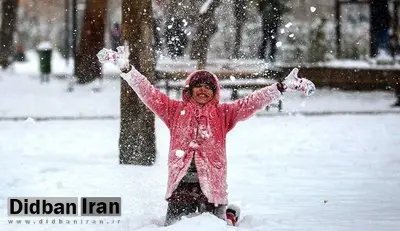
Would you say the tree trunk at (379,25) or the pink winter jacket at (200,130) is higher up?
the tree trunk at (379,25)

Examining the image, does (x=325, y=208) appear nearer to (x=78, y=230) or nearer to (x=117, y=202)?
(x=117, y=202)

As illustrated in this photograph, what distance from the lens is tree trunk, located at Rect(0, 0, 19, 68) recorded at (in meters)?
26.7

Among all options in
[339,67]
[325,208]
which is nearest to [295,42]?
[339,67]

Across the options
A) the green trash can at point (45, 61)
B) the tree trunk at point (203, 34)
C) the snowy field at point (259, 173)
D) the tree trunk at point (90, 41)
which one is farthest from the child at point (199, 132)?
the green trash can at point (45, 61)

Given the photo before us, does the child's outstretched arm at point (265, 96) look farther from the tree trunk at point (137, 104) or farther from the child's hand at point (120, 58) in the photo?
the tree trunk at point (137, 104)

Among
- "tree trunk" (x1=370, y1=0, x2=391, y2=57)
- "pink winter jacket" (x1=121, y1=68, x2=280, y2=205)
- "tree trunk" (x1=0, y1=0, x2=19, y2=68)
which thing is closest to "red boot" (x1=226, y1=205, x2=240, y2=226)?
"pink winter jacket" (x1=121, y1=68, x2=280, y2=205)

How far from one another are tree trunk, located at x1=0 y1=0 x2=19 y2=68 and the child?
21.8 metres

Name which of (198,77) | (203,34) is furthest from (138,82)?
(203,34)

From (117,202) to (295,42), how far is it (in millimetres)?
18214

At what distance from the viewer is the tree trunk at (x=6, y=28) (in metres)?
26.7

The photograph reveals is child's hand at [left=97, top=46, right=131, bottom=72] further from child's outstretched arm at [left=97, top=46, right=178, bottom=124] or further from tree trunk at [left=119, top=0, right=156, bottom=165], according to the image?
tree trunk at [left=119, top=0, right=156, bottom=165]

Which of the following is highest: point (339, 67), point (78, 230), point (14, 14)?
point (14, 14)

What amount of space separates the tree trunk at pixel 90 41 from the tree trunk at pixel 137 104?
39.3 ft

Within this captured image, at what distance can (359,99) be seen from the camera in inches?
704
